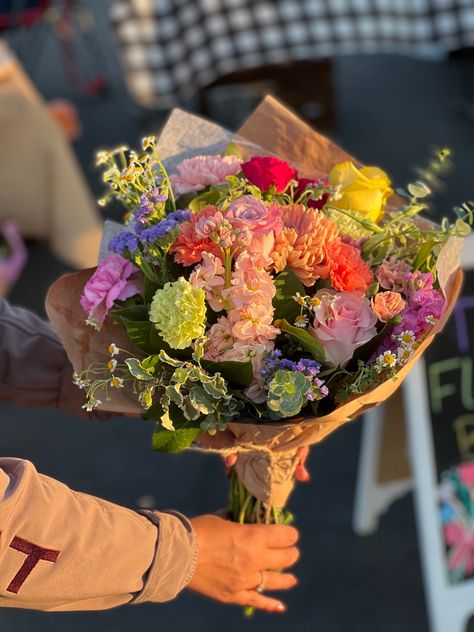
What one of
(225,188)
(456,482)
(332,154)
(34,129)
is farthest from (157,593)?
(34,129)

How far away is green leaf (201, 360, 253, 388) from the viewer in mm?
1011

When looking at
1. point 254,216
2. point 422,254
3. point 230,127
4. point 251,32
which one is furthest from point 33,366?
point 230,127

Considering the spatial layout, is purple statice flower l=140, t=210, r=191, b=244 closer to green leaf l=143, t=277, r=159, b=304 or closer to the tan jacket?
green leaf l=143, t=277, r=159, b=304

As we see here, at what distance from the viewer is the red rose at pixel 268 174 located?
1121 millimetres

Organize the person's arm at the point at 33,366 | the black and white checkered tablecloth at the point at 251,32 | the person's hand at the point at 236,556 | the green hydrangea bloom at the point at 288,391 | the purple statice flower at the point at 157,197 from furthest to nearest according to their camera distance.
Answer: the black and white checkered tablecloth at the point at 251,32
the person's arm at the point at 33,366
the person's hand at the point at 236,556
the purple statice flower at the point at 157,197
the green hydrangea bloom at the point at 288,391

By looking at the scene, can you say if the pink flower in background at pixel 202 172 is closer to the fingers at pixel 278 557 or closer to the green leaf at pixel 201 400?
the green leaf at pixel 201 400

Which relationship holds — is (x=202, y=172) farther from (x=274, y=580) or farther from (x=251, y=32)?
(x=251, y=32)

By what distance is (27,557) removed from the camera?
1.03 metres

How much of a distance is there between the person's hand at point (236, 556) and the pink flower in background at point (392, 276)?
47cm

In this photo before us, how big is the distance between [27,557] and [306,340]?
1.52ft

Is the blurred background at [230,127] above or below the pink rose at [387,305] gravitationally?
below

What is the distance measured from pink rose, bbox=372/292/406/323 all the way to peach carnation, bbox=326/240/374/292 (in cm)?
4

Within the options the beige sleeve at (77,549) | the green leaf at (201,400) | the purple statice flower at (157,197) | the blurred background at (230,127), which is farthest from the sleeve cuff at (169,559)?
the blurred background at (230,127)

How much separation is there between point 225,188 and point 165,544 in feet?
1.74
